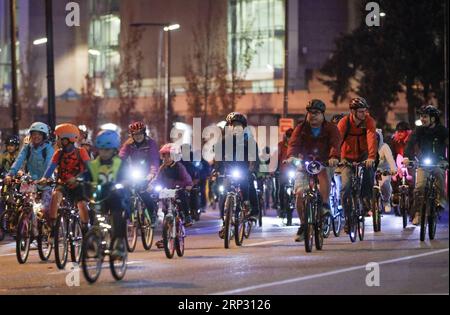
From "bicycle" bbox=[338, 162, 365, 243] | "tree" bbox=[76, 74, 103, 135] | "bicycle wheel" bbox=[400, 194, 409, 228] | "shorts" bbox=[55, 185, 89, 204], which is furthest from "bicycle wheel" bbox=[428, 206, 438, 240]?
"tree" bbox=[76, 74, 103, 135]

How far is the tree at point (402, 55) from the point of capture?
1766 inches

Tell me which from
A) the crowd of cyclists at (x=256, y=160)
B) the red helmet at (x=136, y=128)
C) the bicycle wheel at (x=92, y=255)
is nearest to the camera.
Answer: the bicycle wheel at (x=92, y=255)

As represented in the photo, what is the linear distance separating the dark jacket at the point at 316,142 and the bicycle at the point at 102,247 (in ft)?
12.2

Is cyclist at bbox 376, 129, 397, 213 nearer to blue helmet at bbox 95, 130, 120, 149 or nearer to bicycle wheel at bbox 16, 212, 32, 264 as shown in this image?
bicycle wheel at bbox 16, 212, 32, 264

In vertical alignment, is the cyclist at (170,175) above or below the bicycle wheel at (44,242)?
above

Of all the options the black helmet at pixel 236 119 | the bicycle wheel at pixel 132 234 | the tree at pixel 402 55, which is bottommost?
the bicycle wheel at pixel 132 234

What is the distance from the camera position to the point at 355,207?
17859 mm

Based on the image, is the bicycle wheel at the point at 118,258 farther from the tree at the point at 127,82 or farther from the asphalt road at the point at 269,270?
the tree at the point at 127,82

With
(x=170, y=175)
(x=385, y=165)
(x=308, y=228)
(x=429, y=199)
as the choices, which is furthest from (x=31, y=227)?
(x=385, y=165)

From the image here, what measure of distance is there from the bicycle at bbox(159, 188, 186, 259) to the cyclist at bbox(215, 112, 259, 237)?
162 centimetres

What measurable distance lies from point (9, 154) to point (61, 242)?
7.27 m

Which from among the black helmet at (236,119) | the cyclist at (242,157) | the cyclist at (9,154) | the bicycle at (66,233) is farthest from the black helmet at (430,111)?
the cyclist at (9,154)

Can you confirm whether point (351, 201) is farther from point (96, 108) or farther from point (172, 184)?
point (96, 108)

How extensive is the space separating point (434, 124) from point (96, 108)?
45.8 meters
